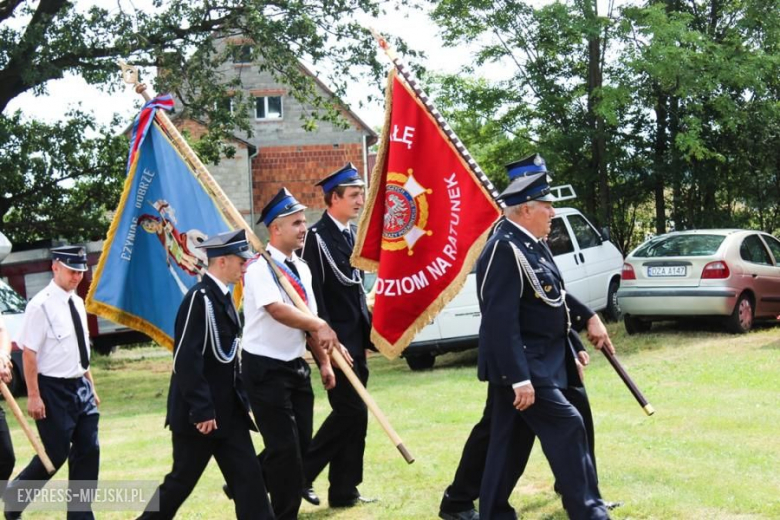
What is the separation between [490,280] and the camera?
561cm

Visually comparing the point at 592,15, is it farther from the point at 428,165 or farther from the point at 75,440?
the point at 75,440

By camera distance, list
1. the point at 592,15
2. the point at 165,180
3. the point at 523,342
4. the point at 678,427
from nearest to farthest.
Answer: the point at 523,342 → the point at 165,180 → the point at 678,427 → the point at 592,15

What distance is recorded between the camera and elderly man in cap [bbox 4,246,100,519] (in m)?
6.82

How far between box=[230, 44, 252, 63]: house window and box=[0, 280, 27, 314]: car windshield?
583cm

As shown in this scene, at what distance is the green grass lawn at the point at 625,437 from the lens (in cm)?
701

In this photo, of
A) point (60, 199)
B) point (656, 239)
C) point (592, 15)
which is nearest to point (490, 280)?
point (656, 239)

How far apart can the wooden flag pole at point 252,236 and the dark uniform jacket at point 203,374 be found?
1.89 ft

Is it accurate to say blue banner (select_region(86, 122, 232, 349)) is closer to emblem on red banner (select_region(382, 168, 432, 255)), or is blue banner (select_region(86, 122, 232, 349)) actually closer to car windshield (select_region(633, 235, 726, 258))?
emblem on red banner (select_region(382, 168, 432, 255))

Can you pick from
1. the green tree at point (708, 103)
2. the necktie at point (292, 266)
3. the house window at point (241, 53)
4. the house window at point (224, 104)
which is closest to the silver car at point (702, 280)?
the green tree at point (708, 103)

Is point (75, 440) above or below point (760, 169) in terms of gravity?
below

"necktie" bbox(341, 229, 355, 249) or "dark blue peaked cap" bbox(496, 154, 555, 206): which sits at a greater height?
"dark blue peaked cap" bbox(496, 154, 555, 206)

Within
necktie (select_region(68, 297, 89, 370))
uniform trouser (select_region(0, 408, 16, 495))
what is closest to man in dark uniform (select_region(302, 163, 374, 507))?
necktie (select_region(68, 297, 89, 370))

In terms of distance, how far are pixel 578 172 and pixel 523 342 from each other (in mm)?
17380

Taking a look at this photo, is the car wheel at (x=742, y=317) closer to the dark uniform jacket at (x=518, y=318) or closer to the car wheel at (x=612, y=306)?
the car wheel at (x=612, y=306)
